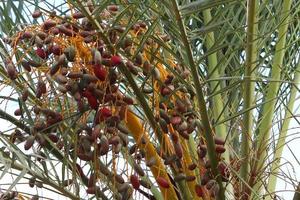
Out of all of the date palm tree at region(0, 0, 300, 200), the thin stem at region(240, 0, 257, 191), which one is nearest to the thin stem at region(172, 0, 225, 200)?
the date palm tree at region(0, 0, 300, 200)

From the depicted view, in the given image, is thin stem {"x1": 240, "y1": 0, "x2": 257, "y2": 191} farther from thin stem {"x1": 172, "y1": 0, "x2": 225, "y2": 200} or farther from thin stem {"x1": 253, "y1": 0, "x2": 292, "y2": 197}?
thin stem {"x1": 172, "y1": 0, "x2": 225, "y2": 200}

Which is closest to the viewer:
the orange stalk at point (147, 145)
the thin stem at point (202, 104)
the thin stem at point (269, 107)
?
the thin stem at point (202, 104)

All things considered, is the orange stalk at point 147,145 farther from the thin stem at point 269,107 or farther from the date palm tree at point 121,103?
the thin stem at point 269,107

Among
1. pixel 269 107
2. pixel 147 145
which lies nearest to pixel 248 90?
pixel 269 107

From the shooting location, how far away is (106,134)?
167 centimetres

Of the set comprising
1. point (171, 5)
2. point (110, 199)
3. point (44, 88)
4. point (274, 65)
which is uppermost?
point (274, 65)

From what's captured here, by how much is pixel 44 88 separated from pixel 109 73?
0.56 feet

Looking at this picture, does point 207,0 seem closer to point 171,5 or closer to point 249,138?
point 171,5

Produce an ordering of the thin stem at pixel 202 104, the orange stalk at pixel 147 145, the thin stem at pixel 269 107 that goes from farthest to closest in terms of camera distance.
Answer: the thin stem at pixel 269 107, the orange stalk at pixel 147 145, the thin stem at pixel 202 104

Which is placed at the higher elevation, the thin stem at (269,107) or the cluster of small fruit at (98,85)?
the thin stem at (269,107)

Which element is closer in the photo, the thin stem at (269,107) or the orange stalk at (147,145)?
the orange stalk at (147,145)

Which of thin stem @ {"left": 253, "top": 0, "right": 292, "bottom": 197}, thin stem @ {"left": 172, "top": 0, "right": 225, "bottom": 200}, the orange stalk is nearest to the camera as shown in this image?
thin stem @ {"left": 172, "top": 0, "right": 225, "bottom": 200}

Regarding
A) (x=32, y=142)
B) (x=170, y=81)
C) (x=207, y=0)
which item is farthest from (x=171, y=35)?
(x=32, y=142)

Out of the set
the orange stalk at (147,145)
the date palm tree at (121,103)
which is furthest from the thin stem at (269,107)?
the orange stalk at (147,145)
